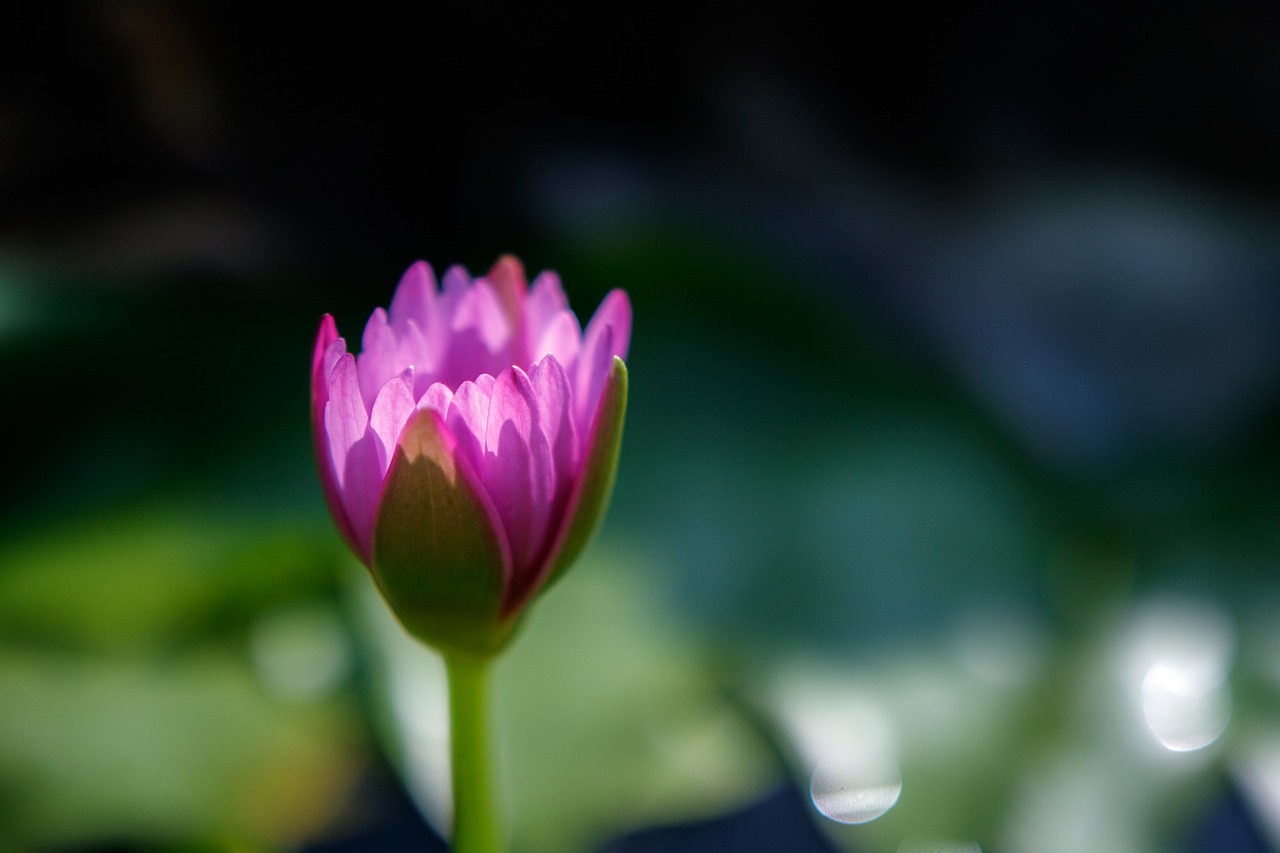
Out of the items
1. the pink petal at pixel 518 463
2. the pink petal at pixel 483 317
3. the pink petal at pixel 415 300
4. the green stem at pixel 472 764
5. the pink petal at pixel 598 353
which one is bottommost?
the green stem at pixel 472 764

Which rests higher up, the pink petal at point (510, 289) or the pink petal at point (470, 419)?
the pink petal at point (510, 289)

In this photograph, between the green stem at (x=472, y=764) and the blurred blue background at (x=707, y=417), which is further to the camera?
the blurred blue background at (x=707, y=417)

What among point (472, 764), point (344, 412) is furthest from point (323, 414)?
point (472, 764)

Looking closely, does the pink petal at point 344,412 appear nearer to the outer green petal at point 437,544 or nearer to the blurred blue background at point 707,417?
the outer green petal at point 437,544

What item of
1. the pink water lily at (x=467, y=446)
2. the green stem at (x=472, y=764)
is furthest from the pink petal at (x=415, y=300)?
Answer: the green stem at (x=472, y=764)

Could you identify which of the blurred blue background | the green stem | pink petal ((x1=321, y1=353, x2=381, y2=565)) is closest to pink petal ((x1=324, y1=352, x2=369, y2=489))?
pink petal ((x1=321, y1=353, x2=381, y2=565))

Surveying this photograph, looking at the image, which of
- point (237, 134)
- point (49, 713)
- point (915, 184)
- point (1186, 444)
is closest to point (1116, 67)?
point (915, 184)

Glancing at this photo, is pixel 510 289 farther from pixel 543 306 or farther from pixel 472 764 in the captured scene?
pixel 472 764
